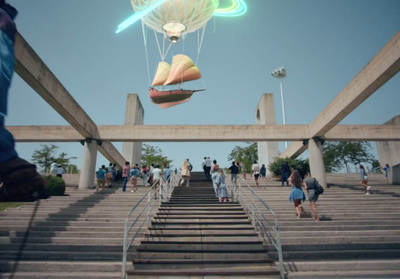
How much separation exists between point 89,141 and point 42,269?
11.6 meters

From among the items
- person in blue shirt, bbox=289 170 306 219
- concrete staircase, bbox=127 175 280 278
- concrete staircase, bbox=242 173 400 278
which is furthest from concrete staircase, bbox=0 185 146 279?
person in blue shirt, bbox=289 170 306 219

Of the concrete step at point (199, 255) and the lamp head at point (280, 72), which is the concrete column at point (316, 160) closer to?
the concrete step at point (199, 255)

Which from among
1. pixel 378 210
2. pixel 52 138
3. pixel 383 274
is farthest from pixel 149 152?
pixel 383 274

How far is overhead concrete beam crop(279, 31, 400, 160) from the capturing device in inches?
338

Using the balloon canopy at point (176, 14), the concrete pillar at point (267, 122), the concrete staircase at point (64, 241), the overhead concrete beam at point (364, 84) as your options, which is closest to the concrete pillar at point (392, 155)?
the overhead concrete beam at point (364, 84)

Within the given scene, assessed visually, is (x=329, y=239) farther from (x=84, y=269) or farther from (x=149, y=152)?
(x=149, y=152)

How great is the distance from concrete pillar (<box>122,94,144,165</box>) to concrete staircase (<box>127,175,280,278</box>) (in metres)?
16.8

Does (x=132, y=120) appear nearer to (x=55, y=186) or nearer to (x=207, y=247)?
(x=55, y=186)

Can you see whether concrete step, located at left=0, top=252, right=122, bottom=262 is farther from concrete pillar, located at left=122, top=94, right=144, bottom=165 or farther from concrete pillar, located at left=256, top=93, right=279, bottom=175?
concrete pillar, located at left=256, top=93, right=279, bottom=175

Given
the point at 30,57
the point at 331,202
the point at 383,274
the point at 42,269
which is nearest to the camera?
the point at 383,274

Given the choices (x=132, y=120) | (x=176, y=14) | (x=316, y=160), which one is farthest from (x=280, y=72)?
(x=176, y=14)

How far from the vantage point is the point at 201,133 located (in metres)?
16.4

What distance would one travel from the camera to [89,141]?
1605 centimetres

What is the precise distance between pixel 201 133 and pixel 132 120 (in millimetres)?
11419
